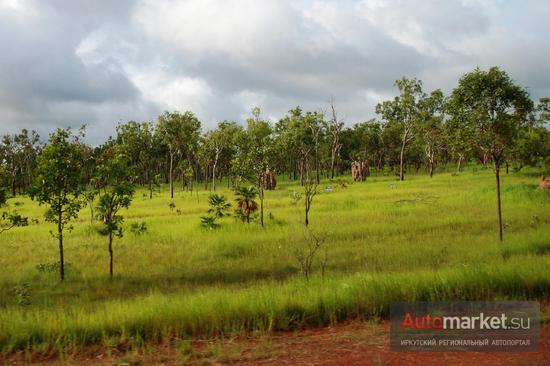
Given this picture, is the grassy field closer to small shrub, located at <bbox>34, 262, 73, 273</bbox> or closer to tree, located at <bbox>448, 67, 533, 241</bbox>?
small shrub, located at <bbox>34, 262, 73, 273</bbox>

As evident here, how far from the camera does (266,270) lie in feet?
51.8

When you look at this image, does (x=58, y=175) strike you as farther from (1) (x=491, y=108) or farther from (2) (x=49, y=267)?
(1) (x=491, y=108)

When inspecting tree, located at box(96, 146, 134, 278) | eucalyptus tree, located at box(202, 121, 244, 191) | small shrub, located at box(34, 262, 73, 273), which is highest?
eucalyptus tree, located at box(202, 121, 244, 191)

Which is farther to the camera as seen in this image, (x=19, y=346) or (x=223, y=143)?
(x=223, y=143)

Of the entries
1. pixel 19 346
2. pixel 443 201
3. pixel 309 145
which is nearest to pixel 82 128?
pixel 19 346

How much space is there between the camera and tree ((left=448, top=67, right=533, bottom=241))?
18359 millimetres

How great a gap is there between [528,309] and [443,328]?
2.14 meters

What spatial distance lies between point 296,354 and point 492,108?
1609 cm

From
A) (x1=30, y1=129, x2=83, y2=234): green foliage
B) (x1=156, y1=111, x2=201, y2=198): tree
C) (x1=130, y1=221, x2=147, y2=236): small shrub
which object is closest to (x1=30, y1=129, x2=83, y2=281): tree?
(x1=30, y1=129, x2=83, y2=234): green foliage

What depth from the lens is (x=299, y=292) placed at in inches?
387

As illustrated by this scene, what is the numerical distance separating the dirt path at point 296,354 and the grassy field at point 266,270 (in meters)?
0.56

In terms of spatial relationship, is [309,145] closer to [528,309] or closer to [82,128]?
[82,128]

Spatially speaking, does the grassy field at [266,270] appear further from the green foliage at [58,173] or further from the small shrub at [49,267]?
the green foliage at [58,173]

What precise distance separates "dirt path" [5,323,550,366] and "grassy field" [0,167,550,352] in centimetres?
56
